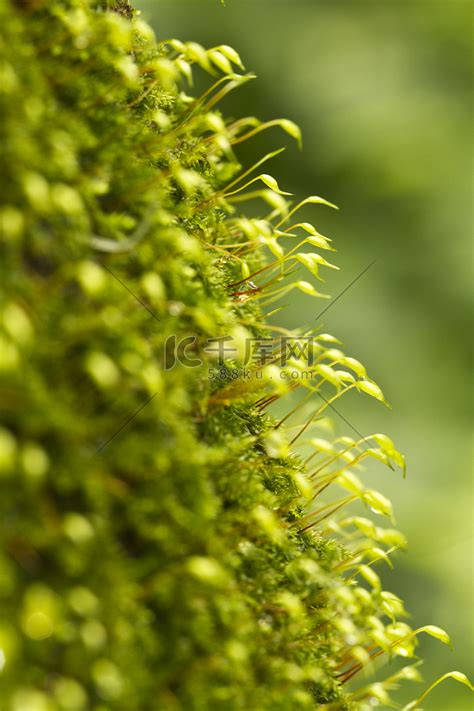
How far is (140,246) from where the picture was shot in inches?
16.4

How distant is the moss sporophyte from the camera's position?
0.31 m

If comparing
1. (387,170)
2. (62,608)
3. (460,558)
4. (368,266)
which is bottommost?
(460,558)

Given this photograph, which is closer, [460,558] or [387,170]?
[460,558]

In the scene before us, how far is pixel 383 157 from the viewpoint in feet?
7.55

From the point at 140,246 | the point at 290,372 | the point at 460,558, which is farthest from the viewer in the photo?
the point at 460,558

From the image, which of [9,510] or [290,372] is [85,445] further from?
[290,372]

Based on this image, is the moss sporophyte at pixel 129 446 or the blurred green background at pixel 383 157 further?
the blurred green background at pixel 383 157

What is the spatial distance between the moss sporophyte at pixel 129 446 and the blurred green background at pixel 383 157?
171cm

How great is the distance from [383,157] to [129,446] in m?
2.17

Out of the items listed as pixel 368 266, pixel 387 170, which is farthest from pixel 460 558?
pixel 387 170

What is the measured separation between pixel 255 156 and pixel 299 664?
2.17 m

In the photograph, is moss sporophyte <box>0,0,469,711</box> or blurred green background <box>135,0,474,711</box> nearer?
moss sporophyte <box>0,0,469,711</box>

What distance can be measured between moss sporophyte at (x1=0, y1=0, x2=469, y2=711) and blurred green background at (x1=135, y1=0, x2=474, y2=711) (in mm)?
1713

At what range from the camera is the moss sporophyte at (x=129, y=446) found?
310 mm
